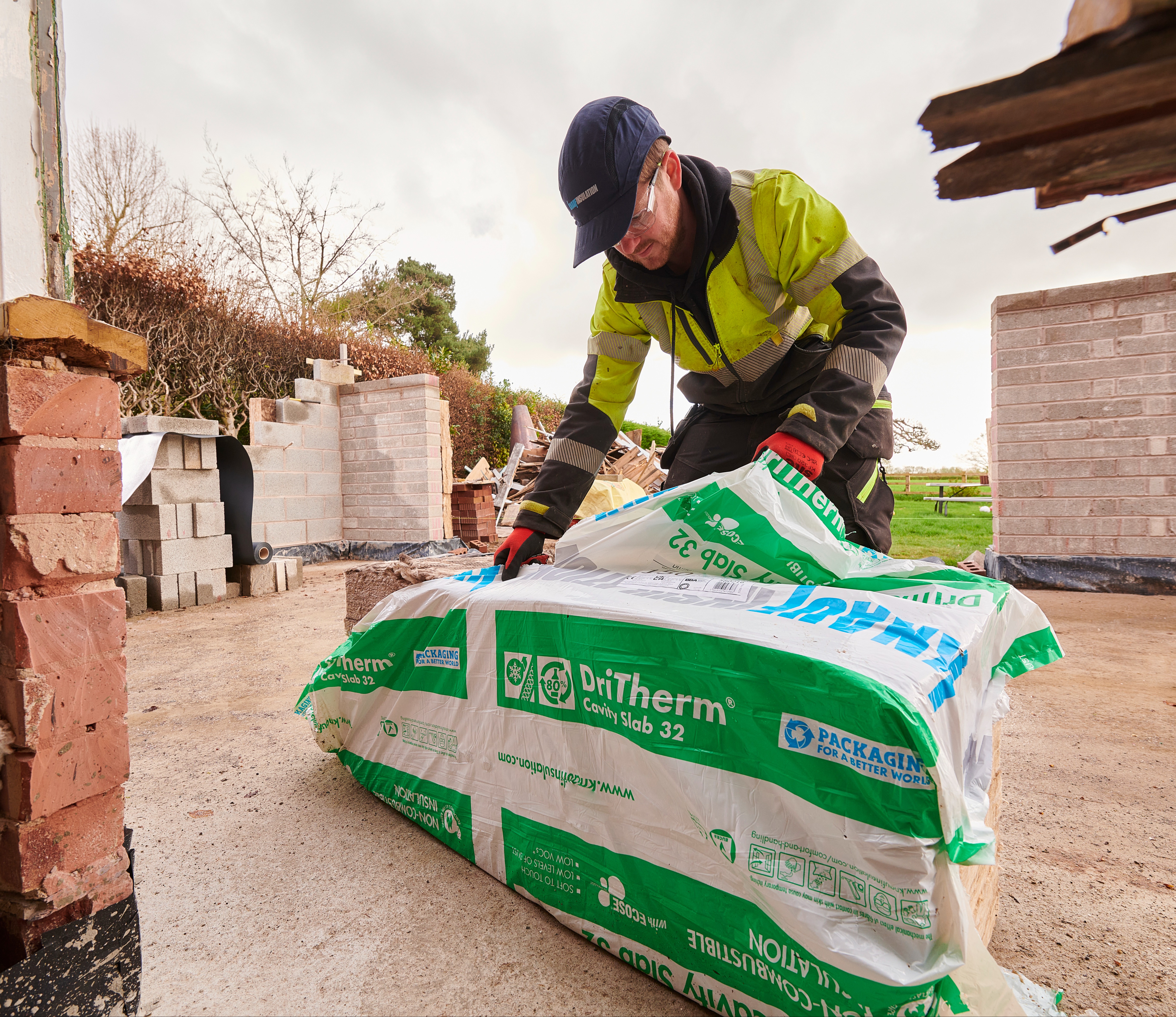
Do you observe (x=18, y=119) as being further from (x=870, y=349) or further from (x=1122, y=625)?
(x=1122, y=625)

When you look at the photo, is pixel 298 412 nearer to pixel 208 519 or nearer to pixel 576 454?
pixel 208 519

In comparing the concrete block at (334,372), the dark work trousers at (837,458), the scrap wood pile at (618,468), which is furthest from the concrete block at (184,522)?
the scrap wood pile at (618,468)

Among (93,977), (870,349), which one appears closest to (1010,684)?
(870,349)

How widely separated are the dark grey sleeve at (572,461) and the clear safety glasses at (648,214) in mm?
523

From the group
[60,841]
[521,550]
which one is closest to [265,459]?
[521,550]

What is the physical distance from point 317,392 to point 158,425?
11.6ft

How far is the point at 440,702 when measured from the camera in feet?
5.16

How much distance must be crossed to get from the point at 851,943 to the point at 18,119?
1.98 meters

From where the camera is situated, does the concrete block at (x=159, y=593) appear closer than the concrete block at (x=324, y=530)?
Yes

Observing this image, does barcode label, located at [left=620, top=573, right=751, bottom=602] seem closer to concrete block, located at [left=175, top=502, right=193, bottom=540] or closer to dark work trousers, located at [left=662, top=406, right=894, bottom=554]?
dark work trousers, located at [left=662, top=406, right=894, bottom=554]

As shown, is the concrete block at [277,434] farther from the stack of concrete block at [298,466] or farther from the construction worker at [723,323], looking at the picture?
the construction worker at [723,323]

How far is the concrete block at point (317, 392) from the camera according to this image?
8.26 metres

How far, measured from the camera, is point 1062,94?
1.68 ft

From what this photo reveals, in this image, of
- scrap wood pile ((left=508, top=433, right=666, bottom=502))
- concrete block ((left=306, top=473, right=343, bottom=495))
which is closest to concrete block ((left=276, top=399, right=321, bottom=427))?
concrete block ((left=306, top=473, right=343, bottom=495))
